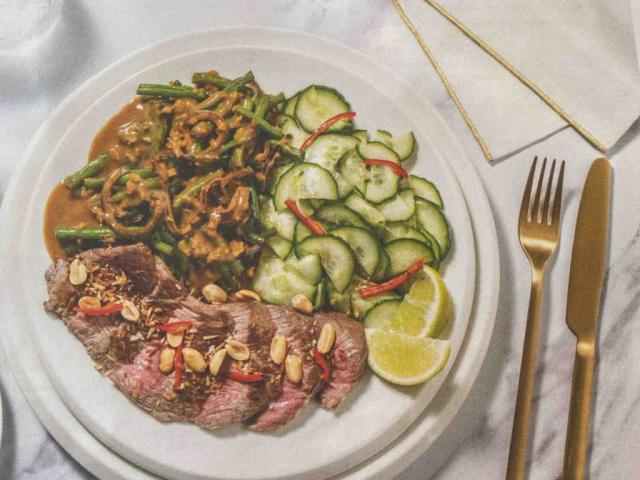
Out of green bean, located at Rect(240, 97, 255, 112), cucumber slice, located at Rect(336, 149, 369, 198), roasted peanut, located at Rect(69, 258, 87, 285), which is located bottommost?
roasted peanut, located at Rect(69, 258, 87, 285)

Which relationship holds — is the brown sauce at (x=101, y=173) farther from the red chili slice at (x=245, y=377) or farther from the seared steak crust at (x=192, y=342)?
the red chili slice at (x=245, y=377)

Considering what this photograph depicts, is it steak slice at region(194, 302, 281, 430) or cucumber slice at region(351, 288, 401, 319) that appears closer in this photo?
steak slice at region(194, 302, 281, 430)

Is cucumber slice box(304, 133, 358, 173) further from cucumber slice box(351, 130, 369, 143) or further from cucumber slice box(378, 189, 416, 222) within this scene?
cucumber slice box(378, 189, 416, 222)

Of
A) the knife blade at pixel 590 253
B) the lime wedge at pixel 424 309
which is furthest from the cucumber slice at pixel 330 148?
the knife blade at pixel 590 253

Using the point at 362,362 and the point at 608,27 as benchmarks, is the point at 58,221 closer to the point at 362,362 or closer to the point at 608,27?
the point at 362,362

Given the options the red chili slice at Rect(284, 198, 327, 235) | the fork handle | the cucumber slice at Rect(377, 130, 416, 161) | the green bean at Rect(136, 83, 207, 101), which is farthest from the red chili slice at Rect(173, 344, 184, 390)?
the fork handle

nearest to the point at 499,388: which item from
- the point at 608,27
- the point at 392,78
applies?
the point at 392,78

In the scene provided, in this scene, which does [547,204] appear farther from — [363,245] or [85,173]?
[85,173]
